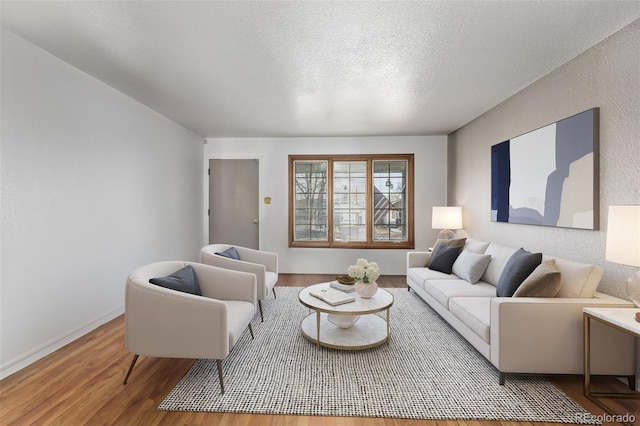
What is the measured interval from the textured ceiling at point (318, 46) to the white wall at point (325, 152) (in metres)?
1.59

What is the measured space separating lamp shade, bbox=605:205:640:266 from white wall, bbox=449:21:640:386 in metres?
0.51

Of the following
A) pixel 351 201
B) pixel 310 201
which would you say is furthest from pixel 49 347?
pixel 351 201

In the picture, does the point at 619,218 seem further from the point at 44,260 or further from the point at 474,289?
the point at 44,260

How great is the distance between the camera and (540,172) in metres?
2.95

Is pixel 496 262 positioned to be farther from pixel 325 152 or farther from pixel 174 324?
pixel 325 152

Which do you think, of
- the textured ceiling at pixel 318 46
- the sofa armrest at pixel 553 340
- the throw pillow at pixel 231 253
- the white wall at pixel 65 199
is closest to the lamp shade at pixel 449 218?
the textured ceiling at pixel 318 46

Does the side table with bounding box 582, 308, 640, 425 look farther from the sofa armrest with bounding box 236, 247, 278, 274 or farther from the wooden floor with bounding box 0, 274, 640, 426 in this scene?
the sofa armrest with bounding box 236, 247, 278, 274

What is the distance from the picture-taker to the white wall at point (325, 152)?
535cm

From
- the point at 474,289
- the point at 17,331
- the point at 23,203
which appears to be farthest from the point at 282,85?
the point at 17,331

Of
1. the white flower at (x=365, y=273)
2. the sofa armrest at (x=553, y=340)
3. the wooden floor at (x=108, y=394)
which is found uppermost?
the white flower at (x=365, y=273)

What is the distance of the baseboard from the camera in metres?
2.22

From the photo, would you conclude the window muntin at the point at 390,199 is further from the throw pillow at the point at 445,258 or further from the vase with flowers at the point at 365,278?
the vase with flowers at the point at 365,278

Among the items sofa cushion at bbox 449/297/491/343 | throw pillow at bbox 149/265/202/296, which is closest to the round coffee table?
sofa cushion at bbox 449/297/491/343

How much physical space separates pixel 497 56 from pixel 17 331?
4352 mm
